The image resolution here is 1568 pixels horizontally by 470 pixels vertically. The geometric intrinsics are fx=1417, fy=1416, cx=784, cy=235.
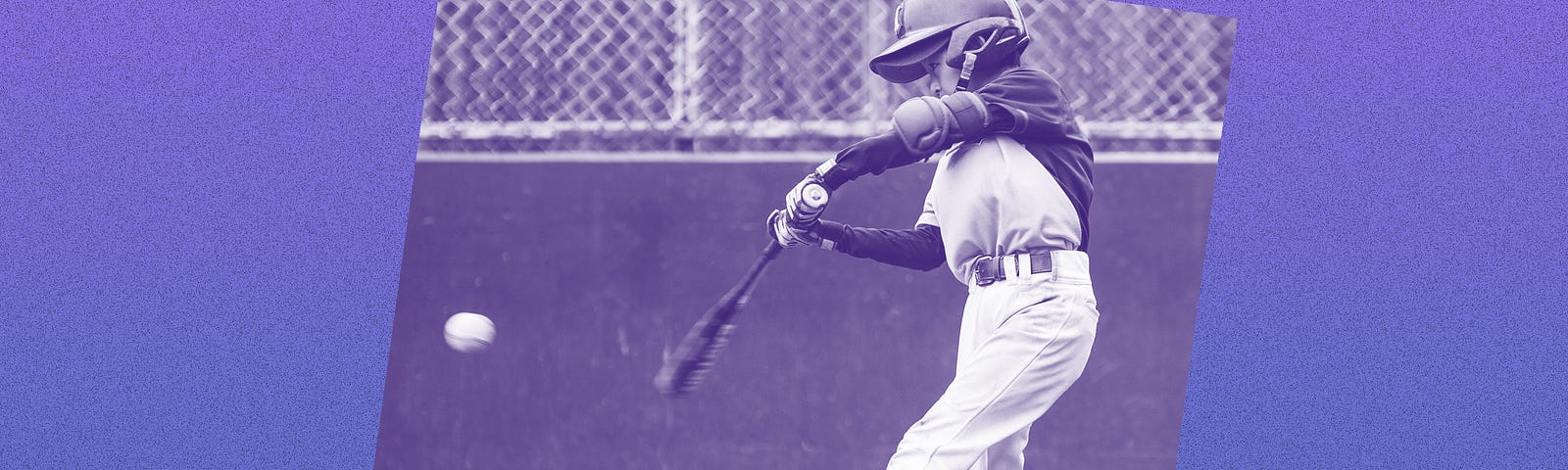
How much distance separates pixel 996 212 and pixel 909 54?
0.50 meters

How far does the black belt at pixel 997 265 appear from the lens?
10.6ft

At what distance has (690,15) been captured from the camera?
3.96 meters

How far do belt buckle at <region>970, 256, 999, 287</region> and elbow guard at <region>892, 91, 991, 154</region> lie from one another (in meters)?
0.30

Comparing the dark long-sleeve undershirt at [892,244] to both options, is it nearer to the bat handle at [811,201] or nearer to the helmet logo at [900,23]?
the bat handle at [811,201]

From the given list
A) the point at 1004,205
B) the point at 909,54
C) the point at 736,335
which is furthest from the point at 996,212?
the point at 736,335

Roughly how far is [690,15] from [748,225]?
609 mm

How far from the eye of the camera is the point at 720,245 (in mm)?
4043

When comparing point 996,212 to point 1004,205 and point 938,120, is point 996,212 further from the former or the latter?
point 938,120

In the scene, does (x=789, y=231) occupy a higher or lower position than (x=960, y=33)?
lower

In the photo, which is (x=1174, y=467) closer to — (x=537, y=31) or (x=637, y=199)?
(x=637, y=199)

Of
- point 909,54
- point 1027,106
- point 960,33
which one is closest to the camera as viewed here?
point 1027,106

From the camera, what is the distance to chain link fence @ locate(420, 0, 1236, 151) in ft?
12.9

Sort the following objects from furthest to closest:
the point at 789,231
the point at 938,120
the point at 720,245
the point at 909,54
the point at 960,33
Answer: the point at 720,245, the point at 789,231, the point at 909,54, the point at 960,33, the point at 938,120

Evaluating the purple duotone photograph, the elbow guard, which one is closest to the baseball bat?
the purple duotone photograph
